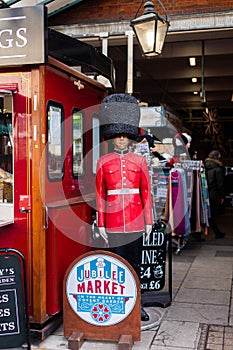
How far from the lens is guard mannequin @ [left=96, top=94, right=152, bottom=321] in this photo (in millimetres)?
4023

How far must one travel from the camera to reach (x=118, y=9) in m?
6.89

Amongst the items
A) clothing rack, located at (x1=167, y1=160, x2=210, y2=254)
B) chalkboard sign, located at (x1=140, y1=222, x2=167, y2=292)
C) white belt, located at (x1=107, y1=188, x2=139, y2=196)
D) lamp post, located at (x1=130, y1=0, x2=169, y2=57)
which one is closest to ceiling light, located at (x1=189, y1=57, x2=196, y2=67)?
clothing rack, located at (x1=167, y1=160, x2=210, y2=254)

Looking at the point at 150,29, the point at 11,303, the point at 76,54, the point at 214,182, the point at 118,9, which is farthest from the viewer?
the point at 214,182

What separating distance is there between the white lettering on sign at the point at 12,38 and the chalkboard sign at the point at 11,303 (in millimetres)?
1637

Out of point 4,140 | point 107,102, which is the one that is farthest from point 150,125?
point 4,140

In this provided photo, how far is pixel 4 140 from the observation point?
4043 mm

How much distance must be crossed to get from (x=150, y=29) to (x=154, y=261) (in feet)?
8.93

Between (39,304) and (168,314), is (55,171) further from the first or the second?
(168,314)

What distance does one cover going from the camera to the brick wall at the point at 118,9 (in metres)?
6.49

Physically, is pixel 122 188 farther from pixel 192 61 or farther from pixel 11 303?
pixel 192 61

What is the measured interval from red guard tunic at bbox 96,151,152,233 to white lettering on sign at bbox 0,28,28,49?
1.17 meters

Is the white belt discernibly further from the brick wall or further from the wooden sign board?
the brick wall

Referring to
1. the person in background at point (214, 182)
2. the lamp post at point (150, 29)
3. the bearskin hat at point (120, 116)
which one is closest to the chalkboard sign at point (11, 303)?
the bearskin hat at point (120, 116)

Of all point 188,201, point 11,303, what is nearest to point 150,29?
point 188,201
